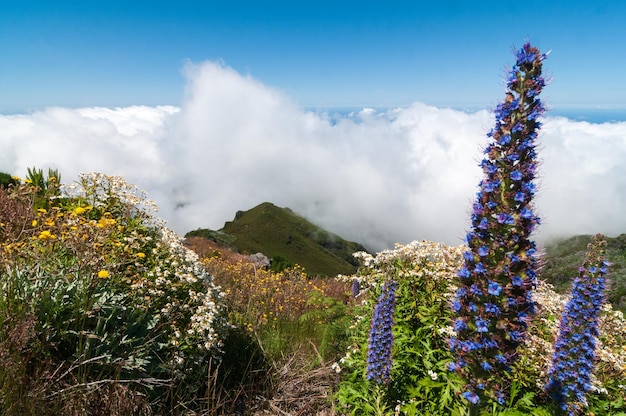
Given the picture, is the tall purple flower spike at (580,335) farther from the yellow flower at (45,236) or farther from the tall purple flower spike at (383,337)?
the yellow flower at (45,236)

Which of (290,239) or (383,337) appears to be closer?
(383,337)

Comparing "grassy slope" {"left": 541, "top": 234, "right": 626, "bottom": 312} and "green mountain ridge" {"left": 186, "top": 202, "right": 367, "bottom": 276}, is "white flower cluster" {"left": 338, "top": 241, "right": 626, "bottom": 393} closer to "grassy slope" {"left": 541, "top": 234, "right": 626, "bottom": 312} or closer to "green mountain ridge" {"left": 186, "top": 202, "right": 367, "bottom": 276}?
"grassy slope" {"left": 541, "top": 234, "right": 626, "bottom": 312}

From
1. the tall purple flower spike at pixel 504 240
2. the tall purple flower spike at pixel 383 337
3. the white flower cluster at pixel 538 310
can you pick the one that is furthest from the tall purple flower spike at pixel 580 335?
the tall purple flower spike at pixel 383 337

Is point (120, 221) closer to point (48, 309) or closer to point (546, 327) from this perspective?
point (48, 309)

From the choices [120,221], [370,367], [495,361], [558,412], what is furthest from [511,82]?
[120,221]

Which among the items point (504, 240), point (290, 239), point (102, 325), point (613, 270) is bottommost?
point (290, 239)

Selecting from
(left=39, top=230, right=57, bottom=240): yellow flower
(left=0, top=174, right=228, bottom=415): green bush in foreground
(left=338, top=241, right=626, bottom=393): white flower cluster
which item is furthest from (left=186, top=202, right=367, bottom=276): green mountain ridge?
(left=39, top=230, right=57, bottom=240): yellow flower

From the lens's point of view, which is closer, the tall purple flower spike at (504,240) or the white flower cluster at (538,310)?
the tall purple flower spike at (504,240)

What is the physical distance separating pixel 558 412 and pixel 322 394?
10.2ft

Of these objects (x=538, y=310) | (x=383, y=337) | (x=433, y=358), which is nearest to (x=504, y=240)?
(x=383, y=337)

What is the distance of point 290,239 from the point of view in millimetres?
153750

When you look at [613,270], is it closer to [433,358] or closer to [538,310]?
[538,310]

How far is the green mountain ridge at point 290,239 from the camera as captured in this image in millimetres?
138000

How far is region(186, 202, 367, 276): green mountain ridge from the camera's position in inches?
5433
